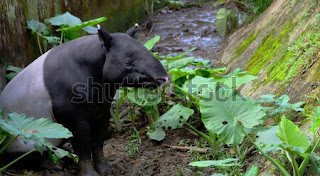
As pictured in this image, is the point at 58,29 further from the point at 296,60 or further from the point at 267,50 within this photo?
the point at 296,60

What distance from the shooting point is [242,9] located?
9367mm

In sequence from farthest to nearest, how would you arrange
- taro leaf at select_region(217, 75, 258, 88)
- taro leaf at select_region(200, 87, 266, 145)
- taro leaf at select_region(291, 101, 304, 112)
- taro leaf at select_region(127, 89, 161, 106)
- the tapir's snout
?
taro leaf at select_region(127, 89, 161, 106) → taro leaf at select_region(217, 75, 258, 88) → the tapir's snout → taro leaf at select_region(291, 101, 304, 112) → taro leaf at select_region(200, 87, 266, 145)

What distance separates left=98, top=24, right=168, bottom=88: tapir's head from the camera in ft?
13.1

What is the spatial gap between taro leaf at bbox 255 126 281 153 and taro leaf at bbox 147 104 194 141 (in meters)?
1.26

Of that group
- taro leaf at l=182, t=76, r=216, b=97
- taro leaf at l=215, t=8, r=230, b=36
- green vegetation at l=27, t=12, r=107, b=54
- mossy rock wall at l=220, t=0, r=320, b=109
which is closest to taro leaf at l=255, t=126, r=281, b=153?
mossy rock wall at l=220, t=0, r=320, b=109

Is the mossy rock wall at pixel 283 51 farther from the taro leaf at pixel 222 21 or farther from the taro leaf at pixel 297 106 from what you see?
the taro leaf at pixel 222 21

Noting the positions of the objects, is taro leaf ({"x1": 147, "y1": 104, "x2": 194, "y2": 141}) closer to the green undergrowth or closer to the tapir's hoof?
the tapir's hoof

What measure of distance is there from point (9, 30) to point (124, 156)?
1899mm

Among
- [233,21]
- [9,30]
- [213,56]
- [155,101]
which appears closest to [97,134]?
[155,101]

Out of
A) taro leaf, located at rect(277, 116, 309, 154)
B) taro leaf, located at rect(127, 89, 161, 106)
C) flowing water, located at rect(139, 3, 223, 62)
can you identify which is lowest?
flowing water, located at rect(139, 3, 223, 62)

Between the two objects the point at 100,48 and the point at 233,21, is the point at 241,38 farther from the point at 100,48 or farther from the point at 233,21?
the point at 100,48

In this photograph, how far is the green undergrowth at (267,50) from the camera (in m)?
5.95

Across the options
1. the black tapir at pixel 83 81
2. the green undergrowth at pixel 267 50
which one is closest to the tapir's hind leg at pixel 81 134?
the black tapir at pixel 83 81

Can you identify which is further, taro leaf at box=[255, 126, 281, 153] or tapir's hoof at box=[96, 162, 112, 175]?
tapir's hoof at box=[96, 162, 112, 175]
